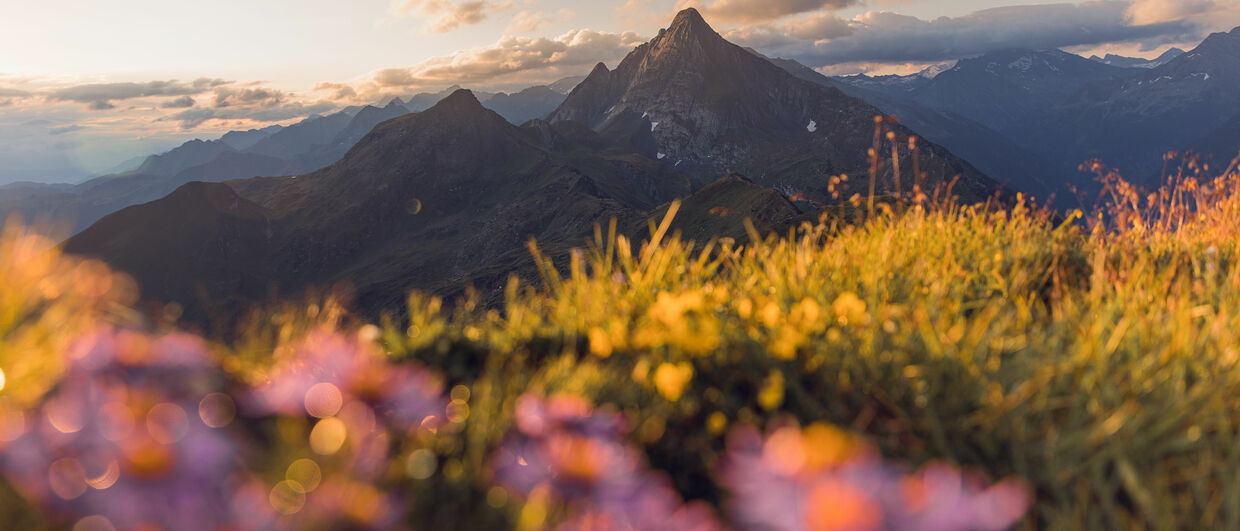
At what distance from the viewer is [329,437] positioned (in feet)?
6.18

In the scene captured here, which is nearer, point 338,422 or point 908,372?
point 338,422

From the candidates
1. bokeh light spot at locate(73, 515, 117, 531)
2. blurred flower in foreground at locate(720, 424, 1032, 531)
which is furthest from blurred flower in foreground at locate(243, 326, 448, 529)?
blurred flower in foreground at locate(720, 424, 1032, 531)

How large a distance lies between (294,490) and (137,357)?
1.16 m

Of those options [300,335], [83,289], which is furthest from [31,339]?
[300,335]

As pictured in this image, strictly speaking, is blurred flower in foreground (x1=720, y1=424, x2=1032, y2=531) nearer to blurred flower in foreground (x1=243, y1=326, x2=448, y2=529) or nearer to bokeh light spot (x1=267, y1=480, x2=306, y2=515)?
blurred flower in foreground (x1=243, y1=326, x2=448, y2=529)

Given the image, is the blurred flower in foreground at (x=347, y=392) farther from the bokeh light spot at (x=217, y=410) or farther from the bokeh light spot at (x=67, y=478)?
the bokeh light spot at (x=67, y=478)

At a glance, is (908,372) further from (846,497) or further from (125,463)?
(125,463)

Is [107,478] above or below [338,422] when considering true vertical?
above

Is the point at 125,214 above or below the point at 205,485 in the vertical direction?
below

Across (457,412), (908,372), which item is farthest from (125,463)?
(908,372)

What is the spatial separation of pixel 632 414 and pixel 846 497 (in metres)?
1.38

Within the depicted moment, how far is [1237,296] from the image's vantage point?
14.1ft

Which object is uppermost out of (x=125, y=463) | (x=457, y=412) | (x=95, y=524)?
(x=125, y=463)

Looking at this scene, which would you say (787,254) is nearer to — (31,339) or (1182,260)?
(1182,260)
